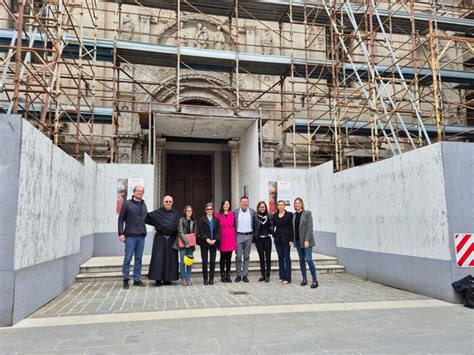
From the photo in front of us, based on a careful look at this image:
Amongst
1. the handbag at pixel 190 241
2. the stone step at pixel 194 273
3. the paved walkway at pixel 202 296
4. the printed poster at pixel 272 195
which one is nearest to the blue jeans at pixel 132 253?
the paved walkway at pixel 202 296

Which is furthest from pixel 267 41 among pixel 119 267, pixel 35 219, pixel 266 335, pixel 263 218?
pixel 266 335

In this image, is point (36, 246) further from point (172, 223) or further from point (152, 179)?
point (152, 179)

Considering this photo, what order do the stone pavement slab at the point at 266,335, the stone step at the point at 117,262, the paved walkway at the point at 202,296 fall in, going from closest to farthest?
the stone pavement slab at the point at 266,335 → the paved walkway at the point at 202,296 → the stone step at the point at 117,262

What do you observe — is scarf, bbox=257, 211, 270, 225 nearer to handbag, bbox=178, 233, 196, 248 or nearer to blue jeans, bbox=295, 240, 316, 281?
blue jeans, bbox=295, 240, 316, 281

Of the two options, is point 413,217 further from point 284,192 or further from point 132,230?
point 132,230

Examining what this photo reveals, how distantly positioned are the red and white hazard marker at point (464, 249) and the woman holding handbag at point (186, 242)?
473cm

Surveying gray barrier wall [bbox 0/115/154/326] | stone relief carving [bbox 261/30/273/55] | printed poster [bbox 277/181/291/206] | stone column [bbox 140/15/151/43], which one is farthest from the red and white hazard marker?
stone column [bbox 140/15/151/43]

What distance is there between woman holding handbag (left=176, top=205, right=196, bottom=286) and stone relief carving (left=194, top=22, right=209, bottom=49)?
27.6 feet

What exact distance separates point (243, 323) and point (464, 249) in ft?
12.9

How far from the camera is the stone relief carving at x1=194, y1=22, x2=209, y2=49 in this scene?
539 inches

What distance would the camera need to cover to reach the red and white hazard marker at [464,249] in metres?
5.99

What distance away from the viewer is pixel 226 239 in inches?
304

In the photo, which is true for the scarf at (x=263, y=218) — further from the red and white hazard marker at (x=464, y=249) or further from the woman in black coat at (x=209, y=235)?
the red and white hazard marker at (x=464, y=249)

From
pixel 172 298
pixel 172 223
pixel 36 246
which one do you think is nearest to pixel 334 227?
pixel 172 223
